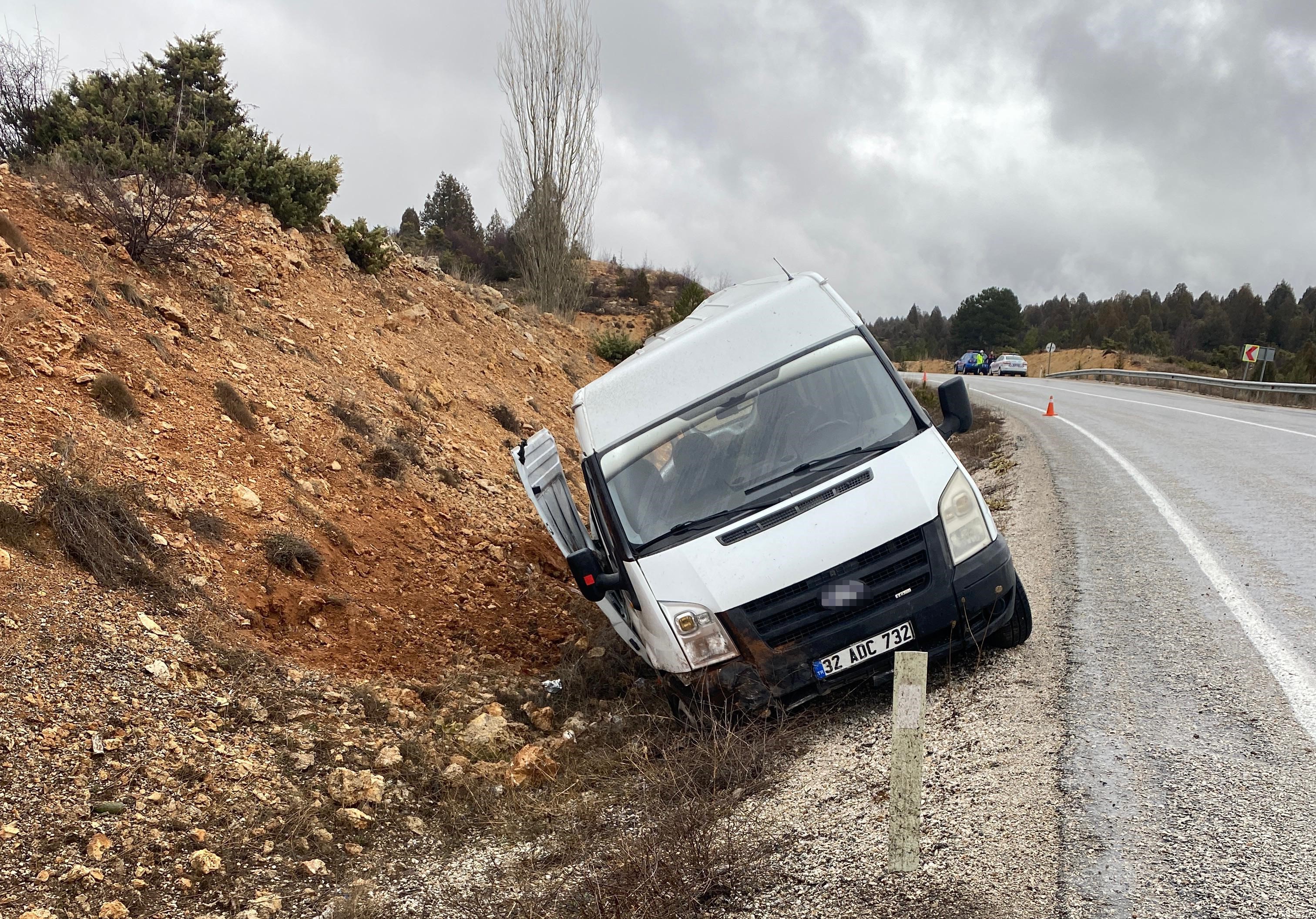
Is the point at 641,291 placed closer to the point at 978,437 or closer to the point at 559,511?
the point at 978,437

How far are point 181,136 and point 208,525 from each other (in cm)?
862

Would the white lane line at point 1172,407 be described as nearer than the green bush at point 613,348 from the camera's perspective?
Yes

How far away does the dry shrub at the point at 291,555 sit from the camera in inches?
267

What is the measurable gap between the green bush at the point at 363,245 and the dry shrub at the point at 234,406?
6686 mm

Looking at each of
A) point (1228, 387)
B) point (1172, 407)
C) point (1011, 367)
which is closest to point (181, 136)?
point (1172, 407)

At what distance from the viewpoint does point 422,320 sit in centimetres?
1478

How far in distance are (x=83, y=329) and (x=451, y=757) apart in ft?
18.7

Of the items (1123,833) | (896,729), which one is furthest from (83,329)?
(1123,833)

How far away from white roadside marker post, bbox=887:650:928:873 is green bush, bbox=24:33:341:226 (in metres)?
11.7

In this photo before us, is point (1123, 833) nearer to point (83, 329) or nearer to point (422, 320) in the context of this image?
point (83, 329)

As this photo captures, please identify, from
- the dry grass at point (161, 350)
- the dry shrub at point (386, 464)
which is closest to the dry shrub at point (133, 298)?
the dry grass at point (161, 350)

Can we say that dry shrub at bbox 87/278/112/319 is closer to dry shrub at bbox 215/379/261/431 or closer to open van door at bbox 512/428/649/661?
dry shrub at bbox 215/379/261/431

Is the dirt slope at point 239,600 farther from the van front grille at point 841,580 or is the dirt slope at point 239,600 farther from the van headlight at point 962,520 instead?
the van headlight at point 962,520

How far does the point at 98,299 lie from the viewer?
8648 millimetres
